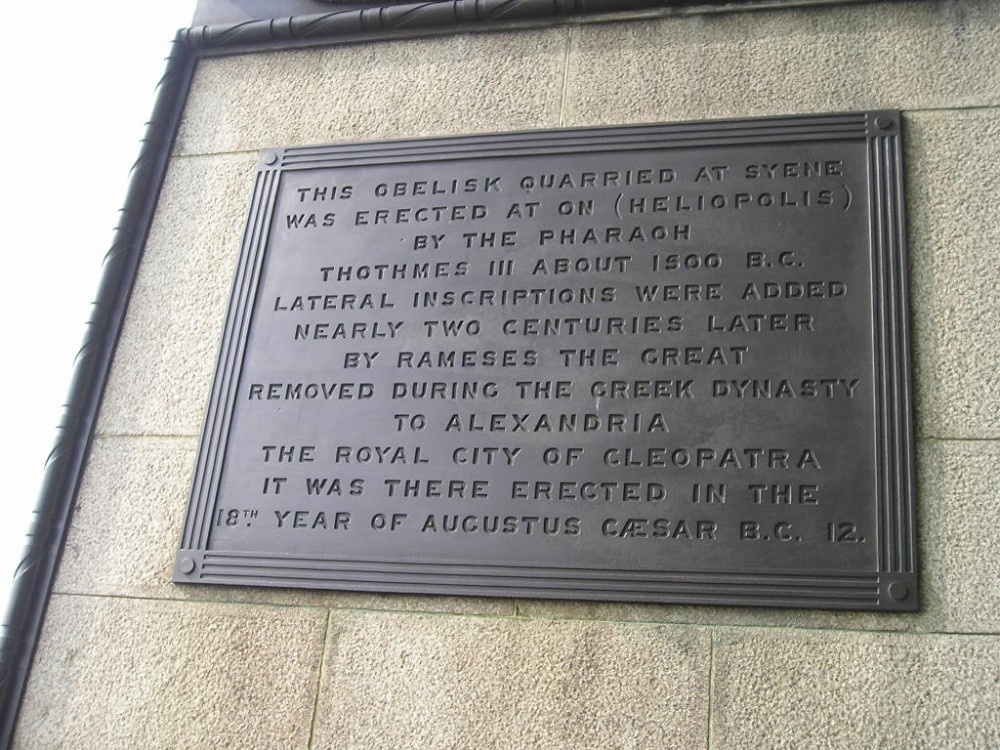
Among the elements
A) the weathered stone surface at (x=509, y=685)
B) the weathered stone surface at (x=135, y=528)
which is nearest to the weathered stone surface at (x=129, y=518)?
the weathered stone surface at (x=135, y=528)

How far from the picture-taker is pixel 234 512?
444 centimetres

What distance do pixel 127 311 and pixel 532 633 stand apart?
246cm

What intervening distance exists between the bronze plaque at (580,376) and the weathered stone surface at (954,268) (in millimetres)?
102

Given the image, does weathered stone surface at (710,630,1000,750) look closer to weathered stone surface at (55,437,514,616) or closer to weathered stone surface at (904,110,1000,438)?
weathered stone surface at (904,110,1000,438)

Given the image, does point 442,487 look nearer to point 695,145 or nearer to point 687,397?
point 687,397

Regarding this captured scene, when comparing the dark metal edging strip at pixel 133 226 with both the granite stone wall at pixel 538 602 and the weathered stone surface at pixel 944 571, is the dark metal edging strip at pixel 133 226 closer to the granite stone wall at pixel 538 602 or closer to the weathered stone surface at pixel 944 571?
the granite stone wall at pixel 538 602

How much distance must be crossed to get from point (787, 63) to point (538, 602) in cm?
259

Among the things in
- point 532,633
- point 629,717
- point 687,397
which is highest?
point 687,397

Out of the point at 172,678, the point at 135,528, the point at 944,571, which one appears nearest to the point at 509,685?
the point at 172,678

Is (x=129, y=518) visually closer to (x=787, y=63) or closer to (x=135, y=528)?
(x=135, y=528)

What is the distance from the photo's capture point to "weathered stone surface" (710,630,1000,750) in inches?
141

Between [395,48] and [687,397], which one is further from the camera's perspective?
[395,48]

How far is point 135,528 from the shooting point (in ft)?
15.0

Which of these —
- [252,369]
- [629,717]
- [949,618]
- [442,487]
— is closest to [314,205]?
[252,369]
